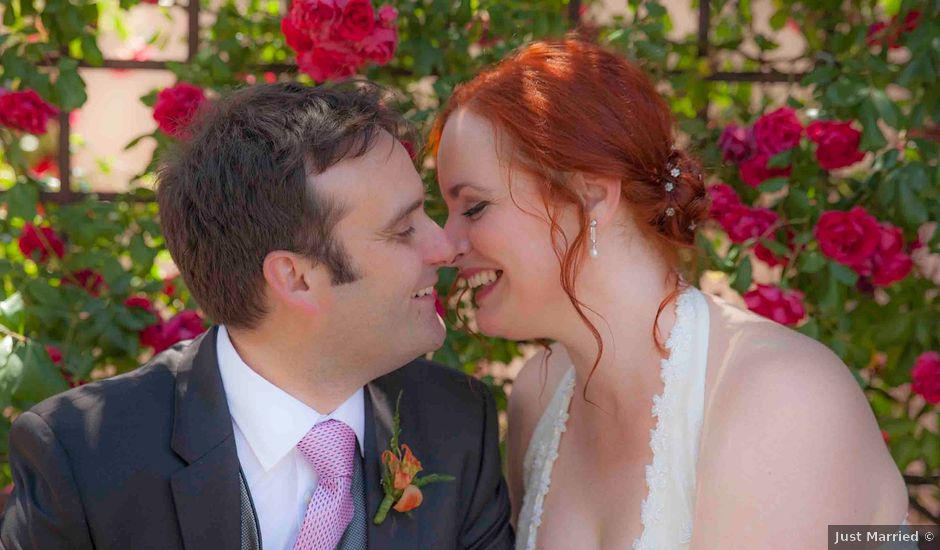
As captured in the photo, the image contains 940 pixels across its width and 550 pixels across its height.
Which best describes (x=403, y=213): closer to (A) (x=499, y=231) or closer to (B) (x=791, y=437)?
(A) (x=499, y=231)

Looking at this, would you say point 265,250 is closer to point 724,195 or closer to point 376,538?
point 376,538

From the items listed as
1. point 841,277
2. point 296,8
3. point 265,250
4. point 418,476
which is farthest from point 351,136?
point 841,277

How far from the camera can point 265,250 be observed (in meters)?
2.32

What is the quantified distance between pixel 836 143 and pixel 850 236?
257 millimetres

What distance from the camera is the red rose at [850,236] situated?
2701 millimetres

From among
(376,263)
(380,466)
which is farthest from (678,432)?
(376,263)

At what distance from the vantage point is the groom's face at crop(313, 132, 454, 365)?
7.62ft

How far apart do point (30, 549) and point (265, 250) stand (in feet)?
2.48

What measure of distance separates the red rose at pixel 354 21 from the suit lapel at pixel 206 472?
92 cm

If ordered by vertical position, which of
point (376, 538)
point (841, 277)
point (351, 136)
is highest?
point (351, 136)

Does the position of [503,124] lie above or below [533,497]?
above

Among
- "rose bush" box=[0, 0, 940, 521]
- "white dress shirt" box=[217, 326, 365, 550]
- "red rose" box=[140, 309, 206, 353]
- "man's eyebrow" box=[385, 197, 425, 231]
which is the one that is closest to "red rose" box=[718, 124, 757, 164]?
"rose bush" box=[0, 0, 940, 521]

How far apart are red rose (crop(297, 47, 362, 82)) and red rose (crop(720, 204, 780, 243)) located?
3.47 ft

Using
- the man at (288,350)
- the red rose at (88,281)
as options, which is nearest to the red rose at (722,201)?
the man at (288,350)
